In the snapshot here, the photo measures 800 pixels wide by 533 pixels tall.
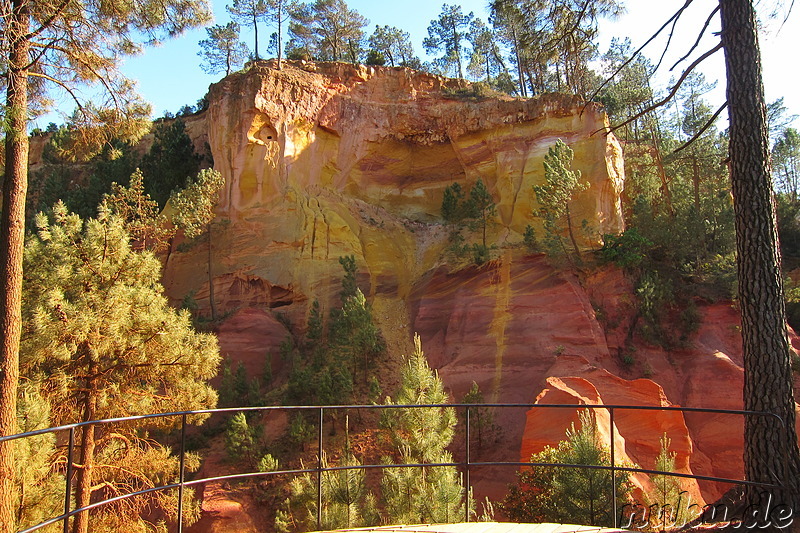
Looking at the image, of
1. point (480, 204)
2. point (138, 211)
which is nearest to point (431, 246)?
point (480, 204)

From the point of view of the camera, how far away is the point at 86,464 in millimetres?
12102

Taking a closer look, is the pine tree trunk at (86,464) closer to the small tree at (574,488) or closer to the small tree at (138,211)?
the small tree at (138,211)

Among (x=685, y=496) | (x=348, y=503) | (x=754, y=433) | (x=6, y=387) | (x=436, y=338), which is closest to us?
(x=754, y=433)

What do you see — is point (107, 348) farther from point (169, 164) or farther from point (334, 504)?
point (169, 164)

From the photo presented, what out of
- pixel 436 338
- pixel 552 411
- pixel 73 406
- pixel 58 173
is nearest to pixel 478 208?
pixel 436 338

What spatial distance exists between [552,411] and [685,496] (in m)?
3.89

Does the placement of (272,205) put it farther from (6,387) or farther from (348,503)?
(6,387)

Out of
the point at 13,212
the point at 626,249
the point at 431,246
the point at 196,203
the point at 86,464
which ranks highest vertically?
the point at 196,203

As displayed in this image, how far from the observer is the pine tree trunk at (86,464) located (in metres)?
11.3

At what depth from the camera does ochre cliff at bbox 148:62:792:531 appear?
23297mm

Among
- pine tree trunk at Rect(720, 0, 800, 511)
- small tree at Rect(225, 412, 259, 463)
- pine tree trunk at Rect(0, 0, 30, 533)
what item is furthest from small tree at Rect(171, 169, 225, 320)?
pine tree trunk at Rect(720, 0, 800, 511)

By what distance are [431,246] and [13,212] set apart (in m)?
23.4

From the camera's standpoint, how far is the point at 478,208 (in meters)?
28.0

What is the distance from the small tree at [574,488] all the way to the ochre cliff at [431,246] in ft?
16.2
